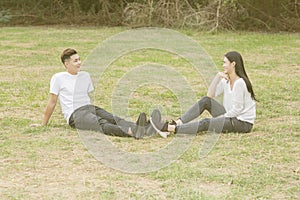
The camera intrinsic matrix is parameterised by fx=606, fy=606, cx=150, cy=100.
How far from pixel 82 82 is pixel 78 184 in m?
1.83

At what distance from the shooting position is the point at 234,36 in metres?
14.6

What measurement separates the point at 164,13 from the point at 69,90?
415 inches

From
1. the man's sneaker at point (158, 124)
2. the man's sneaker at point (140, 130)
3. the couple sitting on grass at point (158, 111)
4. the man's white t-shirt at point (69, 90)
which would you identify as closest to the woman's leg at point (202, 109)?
the couple sitting on grass at point (158, 111)

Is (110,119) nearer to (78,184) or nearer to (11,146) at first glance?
(11,146)

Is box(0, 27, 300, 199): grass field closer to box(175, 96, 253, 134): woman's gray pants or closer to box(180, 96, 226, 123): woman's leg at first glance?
box(175, 96, 253, 134): woman's gray pants

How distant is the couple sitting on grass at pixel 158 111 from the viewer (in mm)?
5215

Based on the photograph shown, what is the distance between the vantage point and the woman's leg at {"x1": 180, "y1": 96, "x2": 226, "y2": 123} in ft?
17.9

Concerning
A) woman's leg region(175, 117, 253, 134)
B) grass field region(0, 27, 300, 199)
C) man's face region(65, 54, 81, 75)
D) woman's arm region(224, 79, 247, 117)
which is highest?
man's face region(65, 54, 81, 75)

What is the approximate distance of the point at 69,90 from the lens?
5.57 m

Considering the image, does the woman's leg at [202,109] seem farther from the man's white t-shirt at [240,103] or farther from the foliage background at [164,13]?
the foliage background at [164,13]

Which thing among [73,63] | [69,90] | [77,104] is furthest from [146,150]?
[73,63]

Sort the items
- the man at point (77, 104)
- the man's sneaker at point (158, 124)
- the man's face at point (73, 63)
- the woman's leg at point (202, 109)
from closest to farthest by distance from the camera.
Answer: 1. the man's sneaker at point (158, 124)
2. the man at point (77, 104)
3. the woman's leg at point (202, 109)
4. the man's face at point (73, 63)

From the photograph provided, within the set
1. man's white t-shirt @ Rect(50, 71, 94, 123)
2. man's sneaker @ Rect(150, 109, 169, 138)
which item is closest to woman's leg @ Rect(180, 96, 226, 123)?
man's sneaker @ Rect(150, 109, 169, 138)

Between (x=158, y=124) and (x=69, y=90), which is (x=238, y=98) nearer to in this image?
(x=158, y=124)
